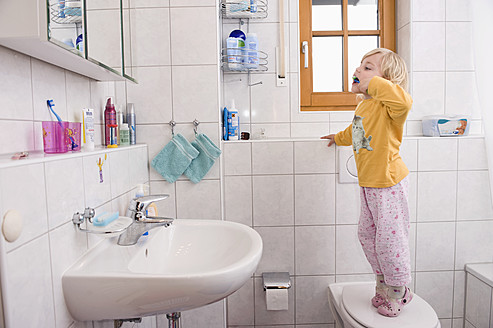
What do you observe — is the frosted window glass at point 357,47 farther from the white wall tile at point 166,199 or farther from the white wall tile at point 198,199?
the white wall tile at point 166,199

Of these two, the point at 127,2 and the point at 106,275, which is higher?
the point at 127,2

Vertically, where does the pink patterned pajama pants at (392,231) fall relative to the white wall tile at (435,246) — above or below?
above

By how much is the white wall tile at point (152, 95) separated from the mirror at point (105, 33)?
0.34 metres

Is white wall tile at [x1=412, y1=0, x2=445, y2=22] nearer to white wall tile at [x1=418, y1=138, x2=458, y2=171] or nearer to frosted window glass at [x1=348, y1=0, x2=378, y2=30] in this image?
frosted window glass at [x1=348, y1=0, x2=378, y2=30]

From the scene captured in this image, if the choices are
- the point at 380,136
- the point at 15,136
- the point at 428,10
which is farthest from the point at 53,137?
the point at 428,10

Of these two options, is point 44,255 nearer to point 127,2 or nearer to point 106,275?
point 106,275

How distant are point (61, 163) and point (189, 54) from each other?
3.26 ft

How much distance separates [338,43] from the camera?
2266mm

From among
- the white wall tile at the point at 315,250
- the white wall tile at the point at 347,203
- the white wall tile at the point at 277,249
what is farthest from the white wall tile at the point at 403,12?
the white wall tile at the point at 277,249

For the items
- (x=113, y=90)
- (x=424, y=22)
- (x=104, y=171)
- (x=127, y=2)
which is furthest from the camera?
(x=424, y=22)

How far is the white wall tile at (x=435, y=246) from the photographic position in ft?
6.47

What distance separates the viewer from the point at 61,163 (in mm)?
903

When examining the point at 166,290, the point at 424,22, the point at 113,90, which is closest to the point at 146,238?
the point at 166,290

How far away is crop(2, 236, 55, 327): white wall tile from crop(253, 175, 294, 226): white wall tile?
3.98ft
